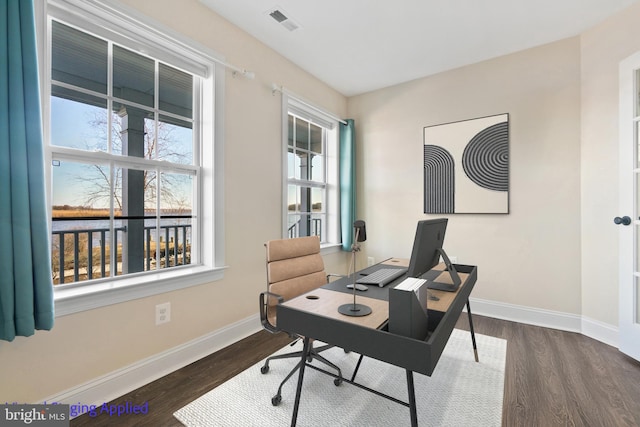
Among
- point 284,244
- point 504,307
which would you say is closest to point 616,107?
point 504,307

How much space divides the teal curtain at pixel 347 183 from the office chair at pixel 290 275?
162 cm

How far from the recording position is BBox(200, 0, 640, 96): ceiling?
2.26 m

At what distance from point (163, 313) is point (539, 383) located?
8.59 feet

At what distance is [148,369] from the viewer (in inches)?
74.9

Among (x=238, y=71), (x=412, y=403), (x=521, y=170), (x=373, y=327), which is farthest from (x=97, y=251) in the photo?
(x=521, y=170)

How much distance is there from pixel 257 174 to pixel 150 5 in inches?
56.5

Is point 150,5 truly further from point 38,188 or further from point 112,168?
point 38,188

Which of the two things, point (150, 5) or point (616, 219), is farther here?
point (616, 219)

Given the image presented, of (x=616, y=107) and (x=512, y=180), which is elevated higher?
(x=616, y=107)

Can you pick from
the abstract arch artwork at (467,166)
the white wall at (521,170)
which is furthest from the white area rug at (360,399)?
the abstract arch artwork at (467,166)

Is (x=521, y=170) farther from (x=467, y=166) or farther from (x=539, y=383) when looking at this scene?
(x=539, y=383)

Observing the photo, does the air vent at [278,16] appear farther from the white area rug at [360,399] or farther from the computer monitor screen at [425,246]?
the white area rug at [360,399]

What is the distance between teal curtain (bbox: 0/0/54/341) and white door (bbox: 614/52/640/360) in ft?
12.6

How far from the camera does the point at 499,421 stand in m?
1.52
